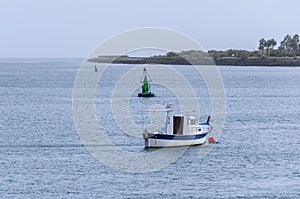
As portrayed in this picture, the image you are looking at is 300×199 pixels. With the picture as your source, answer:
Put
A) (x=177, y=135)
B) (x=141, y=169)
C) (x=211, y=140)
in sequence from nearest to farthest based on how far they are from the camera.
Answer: (x=141, y=169), (x=177, y=135), (x=211, y=140)

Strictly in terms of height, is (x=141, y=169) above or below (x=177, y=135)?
below

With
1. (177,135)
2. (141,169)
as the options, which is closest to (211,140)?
(177,135)

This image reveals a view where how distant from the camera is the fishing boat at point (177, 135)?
52.5 meters

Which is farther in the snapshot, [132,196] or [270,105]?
[270,105]

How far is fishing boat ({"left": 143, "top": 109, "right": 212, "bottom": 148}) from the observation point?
5247cm

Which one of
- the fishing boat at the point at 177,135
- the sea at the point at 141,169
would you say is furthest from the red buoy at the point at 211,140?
the fishing boat at the point at 177,135

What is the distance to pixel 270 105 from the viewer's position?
98.3m

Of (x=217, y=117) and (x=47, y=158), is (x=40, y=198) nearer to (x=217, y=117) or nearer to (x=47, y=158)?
(x=47, y=158)

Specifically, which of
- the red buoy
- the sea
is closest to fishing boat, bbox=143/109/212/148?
the sea

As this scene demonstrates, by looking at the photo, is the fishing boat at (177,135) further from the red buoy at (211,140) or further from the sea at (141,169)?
the red buoy at (211,140)

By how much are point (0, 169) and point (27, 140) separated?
41.4 ft

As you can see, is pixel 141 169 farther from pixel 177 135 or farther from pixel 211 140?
pixel 211 140

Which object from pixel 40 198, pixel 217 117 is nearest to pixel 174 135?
pixel 40 198

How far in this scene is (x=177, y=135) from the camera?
53031mm
